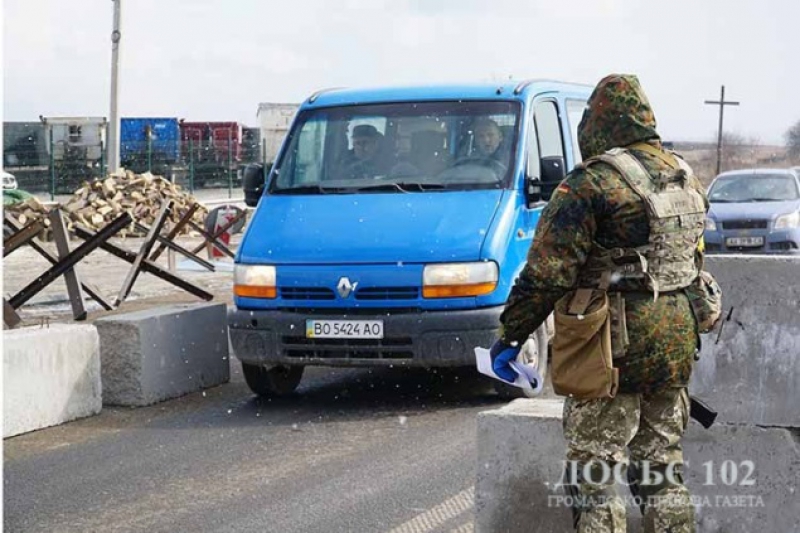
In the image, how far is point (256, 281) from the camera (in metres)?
9.15

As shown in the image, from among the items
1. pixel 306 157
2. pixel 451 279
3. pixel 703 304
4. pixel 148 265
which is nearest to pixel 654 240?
pixel 703 304

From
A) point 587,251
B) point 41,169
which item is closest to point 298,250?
point 587,251

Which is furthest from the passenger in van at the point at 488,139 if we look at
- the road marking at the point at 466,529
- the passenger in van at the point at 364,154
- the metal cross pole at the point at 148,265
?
the metal cross pole at the point at 148,265

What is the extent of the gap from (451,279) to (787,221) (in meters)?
13.3

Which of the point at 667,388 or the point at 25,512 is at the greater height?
the point at 667,388

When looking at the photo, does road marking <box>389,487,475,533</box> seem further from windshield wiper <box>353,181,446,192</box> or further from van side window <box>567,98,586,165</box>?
van side window <box>567,98,586,165</box>

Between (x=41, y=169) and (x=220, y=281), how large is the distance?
19397mm

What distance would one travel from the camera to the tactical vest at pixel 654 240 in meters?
4.52

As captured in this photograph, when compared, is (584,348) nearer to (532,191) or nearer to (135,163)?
(532,191)

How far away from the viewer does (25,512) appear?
657 cm

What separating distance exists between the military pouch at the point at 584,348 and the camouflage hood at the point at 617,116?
54 cm

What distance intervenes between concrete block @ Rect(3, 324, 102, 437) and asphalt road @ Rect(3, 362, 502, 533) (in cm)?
13

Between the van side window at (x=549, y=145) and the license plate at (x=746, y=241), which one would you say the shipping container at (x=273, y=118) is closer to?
the license plate at (x=746, y=241)

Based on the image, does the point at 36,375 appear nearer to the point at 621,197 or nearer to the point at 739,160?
the point at 621,197
